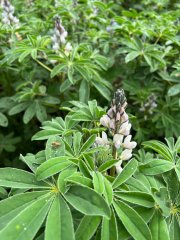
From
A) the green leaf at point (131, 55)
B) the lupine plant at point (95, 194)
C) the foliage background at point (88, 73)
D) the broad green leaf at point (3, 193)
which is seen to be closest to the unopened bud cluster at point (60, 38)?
the foliage background at point (88, 73)

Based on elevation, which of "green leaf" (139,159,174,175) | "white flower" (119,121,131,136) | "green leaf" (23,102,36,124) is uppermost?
"white flower" (119,121,131,136)

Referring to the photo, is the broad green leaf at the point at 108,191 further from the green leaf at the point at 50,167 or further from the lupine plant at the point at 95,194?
the green leaf at the point at 50,167

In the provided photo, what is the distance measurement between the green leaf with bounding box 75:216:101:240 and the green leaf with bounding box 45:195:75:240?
0.19 feet

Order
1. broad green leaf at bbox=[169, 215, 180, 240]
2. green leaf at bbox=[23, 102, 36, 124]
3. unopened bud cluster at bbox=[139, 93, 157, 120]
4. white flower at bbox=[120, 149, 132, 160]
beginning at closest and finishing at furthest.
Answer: broad green leaf at bbox=[169, 215, 180, 240]
white flower at bbox=[120, 149, 132, 160]
green leaf at bbox=[23, 102, 36, 124]
unopened bud cluster at bbox=[139, 93, 157, 120]

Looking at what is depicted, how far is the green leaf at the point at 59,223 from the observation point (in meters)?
1.07

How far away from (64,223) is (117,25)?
1888 millimetres

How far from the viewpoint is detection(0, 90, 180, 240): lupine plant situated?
43.4 inches

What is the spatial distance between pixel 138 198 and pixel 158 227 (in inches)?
4.6

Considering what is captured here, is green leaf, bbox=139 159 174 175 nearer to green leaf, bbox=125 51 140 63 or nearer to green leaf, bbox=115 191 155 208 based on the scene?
green leaf, bbox=115 191 155 208

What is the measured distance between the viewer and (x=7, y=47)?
258cm

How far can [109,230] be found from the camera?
115 cm

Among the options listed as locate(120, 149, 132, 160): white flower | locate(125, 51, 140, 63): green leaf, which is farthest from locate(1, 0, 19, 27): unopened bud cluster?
locate(120, 149, 132, 160): white flower

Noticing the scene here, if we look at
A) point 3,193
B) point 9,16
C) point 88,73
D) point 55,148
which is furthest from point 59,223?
point 9,16

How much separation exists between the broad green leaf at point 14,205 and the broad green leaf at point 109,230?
0.21 metres
